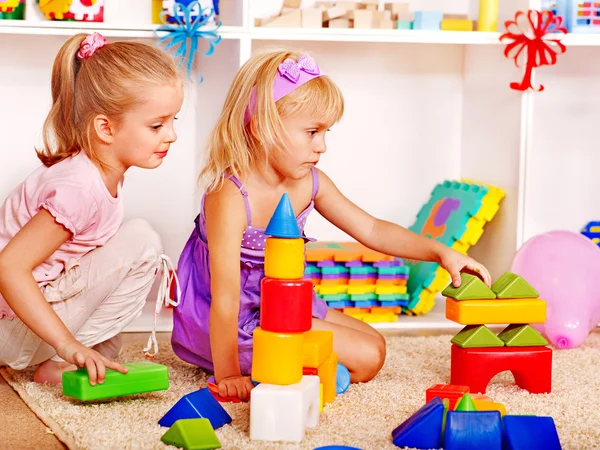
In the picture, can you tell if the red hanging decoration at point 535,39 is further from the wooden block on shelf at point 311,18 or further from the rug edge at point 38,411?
the rug edge at point 38,411

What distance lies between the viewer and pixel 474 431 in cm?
107

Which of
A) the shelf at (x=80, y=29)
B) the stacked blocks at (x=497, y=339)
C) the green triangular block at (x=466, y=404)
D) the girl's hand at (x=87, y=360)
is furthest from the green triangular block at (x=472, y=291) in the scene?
the shelf at (x=80, y=29)

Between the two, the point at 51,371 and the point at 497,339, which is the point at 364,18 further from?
the point at 51,371

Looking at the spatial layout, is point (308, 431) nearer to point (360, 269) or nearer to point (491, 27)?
point (360, 269)

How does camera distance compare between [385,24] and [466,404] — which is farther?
[385,24]

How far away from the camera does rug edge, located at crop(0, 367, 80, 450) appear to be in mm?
1125

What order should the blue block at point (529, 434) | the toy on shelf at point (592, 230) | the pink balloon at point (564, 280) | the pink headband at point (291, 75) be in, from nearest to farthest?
the blue block at point (529, 434), the pink headband at point (291, 75), the pink balloon at point (564, 280), the toy on shelf at point (592, 230)

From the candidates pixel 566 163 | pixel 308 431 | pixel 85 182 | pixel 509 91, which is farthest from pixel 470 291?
pixel 566 163

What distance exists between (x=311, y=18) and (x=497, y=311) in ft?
2.70

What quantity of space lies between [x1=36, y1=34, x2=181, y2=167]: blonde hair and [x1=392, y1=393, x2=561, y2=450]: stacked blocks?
0.64 m

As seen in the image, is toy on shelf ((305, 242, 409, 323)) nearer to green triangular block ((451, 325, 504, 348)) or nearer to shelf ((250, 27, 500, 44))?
shelf ((250, 27, 500, 44))

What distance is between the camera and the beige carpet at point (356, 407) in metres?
1.13

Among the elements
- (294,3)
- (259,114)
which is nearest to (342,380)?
(259,114)

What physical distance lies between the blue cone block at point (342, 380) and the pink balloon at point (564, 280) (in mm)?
510
